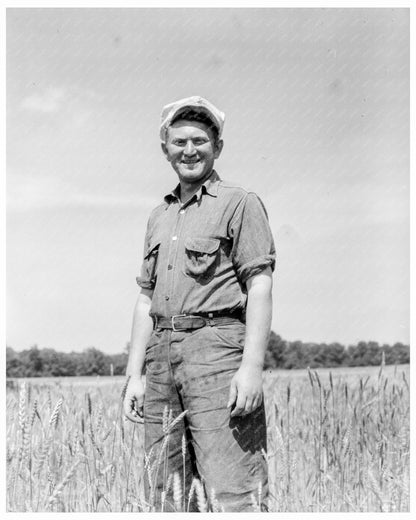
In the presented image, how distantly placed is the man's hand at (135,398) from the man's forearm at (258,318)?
0.58 metres

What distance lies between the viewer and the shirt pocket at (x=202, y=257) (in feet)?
7.51

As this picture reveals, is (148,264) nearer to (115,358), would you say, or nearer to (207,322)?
(207,322)

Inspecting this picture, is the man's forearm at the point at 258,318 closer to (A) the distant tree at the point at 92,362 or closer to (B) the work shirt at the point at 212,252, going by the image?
(B) the work shirt at the point at 212,252

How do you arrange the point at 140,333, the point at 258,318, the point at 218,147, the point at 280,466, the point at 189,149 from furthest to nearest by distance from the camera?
the point at 140,333 < the point at 218,147 < the point at 189,149 < the point at 258,318 < the point at 280,466

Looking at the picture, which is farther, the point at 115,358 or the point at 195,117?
the point at 115,358

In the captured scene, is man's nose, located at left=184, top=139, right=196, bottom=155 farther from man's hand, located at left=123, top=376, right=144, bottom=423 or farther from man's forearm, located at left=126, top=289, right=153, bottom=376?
man's hand, located at left=123, top=376, right=144, bottom=423

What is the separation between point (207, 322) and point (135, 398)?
21.5 inches

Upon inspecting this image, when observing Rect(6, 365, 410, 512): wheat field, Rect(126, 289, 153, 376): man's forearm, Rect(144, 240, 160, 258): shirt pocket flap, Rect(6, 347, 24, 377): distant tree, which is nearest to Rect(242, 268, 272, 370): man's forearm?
Rect(6, 365, 410, 512): wheat field

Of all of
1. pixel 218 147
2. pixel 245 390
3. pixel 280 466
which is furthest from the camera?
pixel 218 147

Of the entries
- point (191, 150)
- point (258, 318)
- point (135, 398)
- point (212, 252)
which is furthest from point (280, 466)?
point (191, 150)

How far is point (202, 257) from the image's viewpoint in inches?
90.7

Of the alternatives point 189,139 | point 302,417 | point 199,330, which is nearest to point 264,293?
point 199,330

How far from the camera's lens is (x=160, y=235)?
8.25 ft
